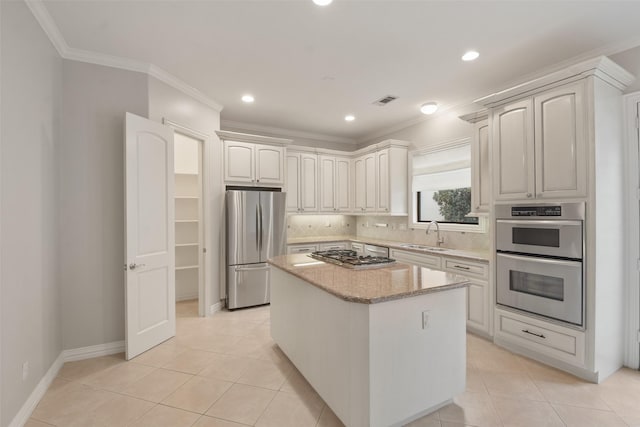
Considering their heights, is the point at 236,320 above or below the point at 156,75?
below

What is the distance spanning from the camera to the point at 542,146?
2.59 m

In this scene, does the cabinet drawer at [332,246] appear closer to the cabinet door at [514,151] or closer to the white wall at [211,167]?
the white wall at [211,167]

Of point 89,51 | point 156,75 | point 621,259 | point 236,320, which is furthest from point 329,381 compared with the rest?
point 89,51

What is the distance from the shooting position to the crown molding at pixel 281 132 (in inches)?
189

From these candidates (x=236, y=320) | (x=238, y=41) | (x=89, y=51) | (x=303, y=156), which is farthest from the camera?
(x=303, y=156)

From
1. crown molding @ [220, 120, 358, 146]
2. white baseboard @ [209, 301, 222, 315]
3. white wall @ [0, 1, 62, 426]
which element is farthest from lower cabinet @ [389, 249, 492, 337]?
white wall @ [0, 1, 62, 426]

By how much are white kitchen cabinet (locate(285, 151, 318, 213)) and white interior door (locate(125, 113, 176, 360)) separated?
85.4 inches

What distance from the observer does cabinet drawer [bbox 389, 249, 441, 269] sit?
3564mm

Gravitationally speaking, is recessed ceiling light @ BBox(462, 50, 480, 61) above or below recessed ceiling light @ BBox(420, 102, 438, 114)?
above

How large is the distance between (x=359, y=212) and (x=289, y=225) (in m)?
1.33

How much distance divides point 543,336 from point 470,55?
2.65 m

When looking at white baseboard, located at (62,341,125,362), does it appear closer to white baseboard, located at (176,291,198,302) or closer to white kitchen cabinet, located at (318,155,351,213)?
white baseboard, located at (176,291,198,302)

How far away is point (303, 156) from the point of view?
202 inches

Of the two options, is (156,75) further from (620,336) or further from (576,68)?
(620,336)
